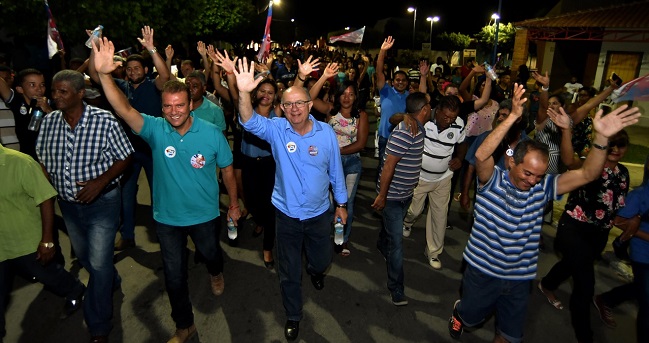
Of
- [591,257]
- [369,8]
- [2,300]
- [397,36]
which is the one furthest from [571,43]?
[369,8]

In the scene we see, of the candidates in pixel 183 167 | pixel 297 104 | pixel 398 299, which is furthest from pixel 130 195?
pixel 398 299

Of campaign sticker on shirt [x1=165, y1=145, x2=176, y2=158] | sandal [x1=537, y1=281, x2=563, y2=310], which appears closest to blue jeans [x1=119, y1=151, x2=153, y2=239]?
campaign sticker on shirt [x1=165, y1=145, x2=176, y2=158]

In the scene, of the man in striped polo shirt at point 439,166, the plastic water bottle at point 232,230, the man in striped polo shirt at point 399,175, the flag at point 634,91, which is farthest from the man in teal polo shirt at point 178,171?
the flag at point 634,91

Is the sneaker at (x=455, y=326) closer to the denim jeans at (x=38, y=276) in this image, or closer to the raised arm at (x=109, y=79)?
the raised arm at (x=109, y=79)

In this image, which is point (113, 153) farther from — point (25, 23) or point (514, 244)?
point (25, 23)

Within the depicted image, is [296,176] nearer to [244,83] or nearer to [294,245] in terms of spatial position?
[294,245]

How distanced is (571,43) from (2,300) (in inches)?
1004

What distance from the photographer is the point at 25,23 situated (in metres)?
11.8

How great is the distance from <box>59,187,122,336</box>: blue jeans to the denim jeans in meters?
0.45

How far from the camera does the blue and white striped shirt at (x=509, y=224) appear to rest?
314 centimetres

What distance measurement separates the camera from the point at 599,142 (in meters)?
2.99

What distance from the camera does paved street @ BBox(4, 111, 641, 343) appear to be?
13.2ft

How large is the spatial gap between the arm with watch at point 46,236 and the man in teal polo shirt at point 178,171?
2.69ft

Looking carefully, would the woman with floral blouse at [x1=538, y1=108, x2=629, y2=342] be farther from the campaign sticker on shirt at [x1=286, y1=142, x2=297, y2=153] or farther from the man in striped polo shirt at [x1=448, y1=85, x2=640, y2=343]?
the campaign sticker on shirt at [x1=286, y1=142, x2=297, y2=153]
